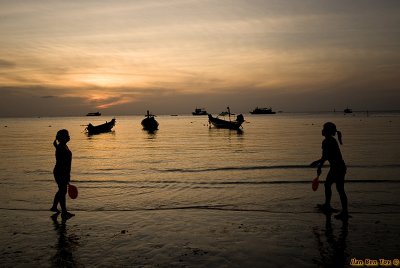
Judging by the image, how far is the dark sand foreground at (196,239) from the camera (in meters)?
5.95

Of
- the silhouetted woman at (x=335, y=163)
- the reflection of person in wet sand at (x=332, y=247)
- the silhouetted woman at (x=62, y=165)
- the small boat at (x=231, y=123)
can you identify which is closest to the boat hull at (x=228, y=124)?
the small boat at (x=231, y=123)

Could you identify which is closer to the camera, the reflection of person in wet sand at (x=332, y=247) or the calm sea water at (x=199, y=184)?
the reflection of person in wet sand at (x=332, y=247)

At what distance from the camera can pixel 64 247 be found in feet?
21.9

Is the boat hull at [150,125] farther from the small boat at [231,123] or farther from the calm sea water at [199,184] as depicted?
the calm sea water at [199,184]

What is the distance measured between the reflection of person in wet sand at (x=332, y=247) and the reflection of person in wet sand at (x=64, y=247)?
14.5ft

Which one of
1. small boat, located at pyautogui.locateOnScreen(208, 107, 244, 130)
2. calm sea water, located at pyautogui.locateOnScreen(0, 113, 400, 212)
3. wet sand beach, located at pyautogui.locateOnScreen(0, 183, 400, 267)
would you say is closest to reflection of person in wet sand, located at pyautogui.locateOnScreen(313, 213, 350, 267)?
wet sand beach, located at pyautogui.locateOnScreen(0, 183, 400, 267)

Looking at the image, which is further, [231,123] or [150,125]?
[150,125]

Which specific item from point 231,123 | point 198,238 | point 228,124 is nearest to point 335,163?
point 198,238

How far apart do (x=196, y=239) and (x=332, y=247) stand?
2696mm

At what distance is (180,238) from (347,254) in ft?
10.7

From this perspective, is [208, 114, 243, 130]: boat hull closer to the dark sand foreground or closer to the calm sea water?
the calm sea water

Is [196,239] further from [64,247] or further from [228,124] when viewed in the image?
[228,124]

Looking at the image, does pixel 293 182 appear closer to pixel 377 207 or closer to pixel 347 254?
pixel 377 207

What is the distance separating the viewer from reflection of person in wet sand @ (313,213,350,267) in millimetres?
5770
